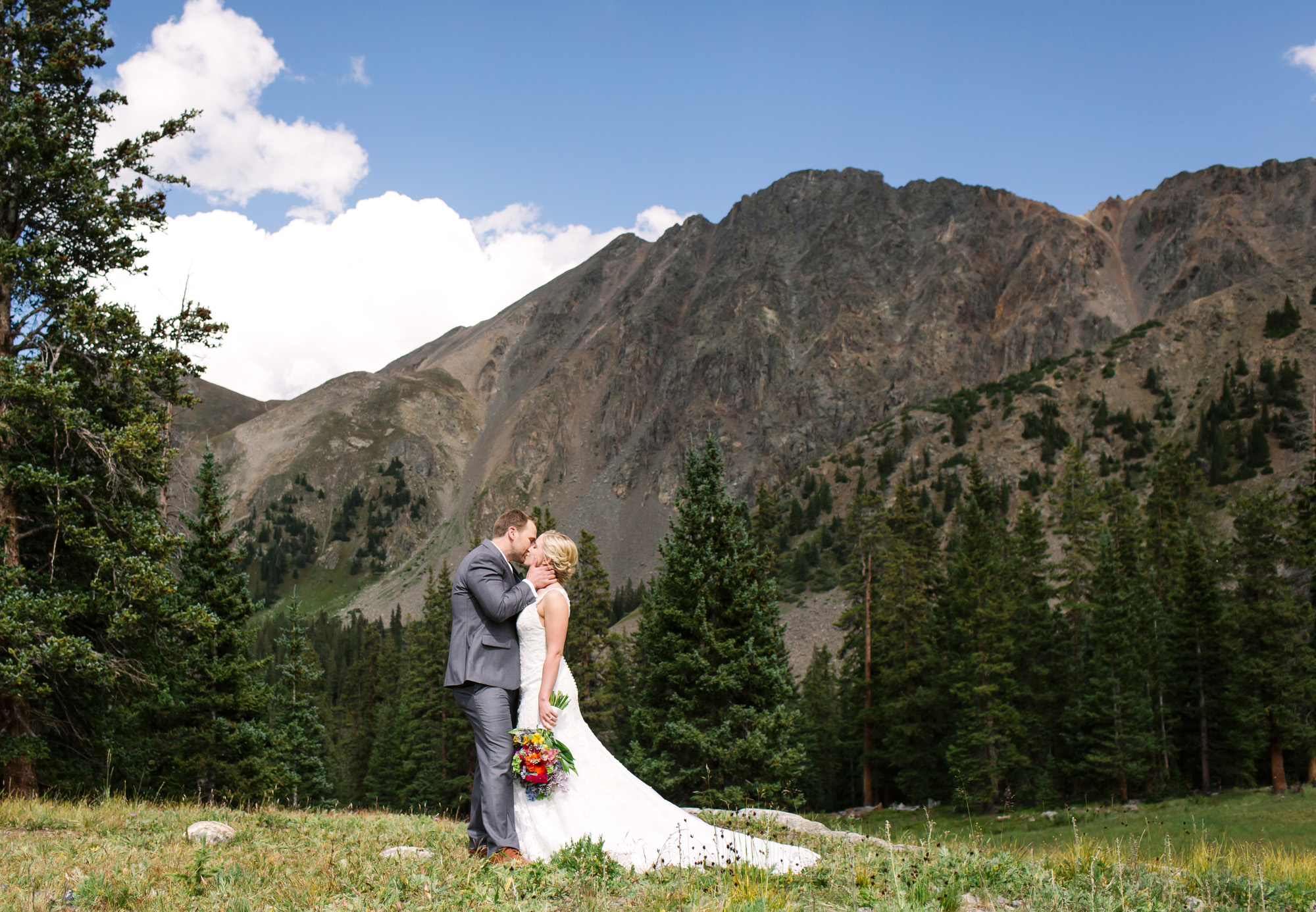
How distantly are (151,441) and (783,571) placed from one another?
93.6 meters

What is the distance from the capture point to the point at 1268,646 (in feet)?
118

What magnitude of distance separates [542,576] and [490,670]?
937 millimetres

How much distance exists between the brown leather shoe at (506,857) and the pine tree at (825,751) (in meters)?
42.8

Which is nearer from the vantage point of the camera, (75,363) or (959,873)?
(959,873)

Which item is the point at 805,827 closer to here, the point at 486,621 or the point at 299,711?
the point at 486,621

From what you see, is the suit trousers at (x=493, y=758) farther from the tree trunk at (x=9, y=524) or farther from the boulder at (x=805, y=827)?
the tree trunk at (x=9, y=524)

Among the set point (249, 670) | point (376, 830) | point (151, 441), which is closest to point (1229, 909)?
point (376, 830)

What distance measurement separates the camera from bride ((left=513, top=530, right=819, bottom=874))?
6.25 m

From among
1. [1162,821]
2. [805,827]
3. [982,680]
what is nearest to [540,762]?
[805,827]

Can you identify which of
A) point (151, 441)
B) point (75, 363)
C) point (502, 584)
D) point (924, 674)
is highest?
point (75, 363)

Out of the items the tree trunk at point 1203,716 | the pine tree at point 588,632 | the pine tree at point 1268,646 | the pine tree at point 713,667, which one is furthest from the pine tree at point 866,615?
the pine tree at point 713,667

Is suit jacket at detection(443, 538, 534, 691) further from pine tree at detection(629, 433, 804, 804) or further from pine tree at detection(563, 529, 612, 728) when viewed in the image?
pine tree at detection(563, 529, 612, 728)

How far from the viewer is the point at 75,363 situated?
1452 centimetres

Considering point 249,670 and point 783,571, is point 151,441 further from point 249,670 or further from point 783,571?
point 783,571
